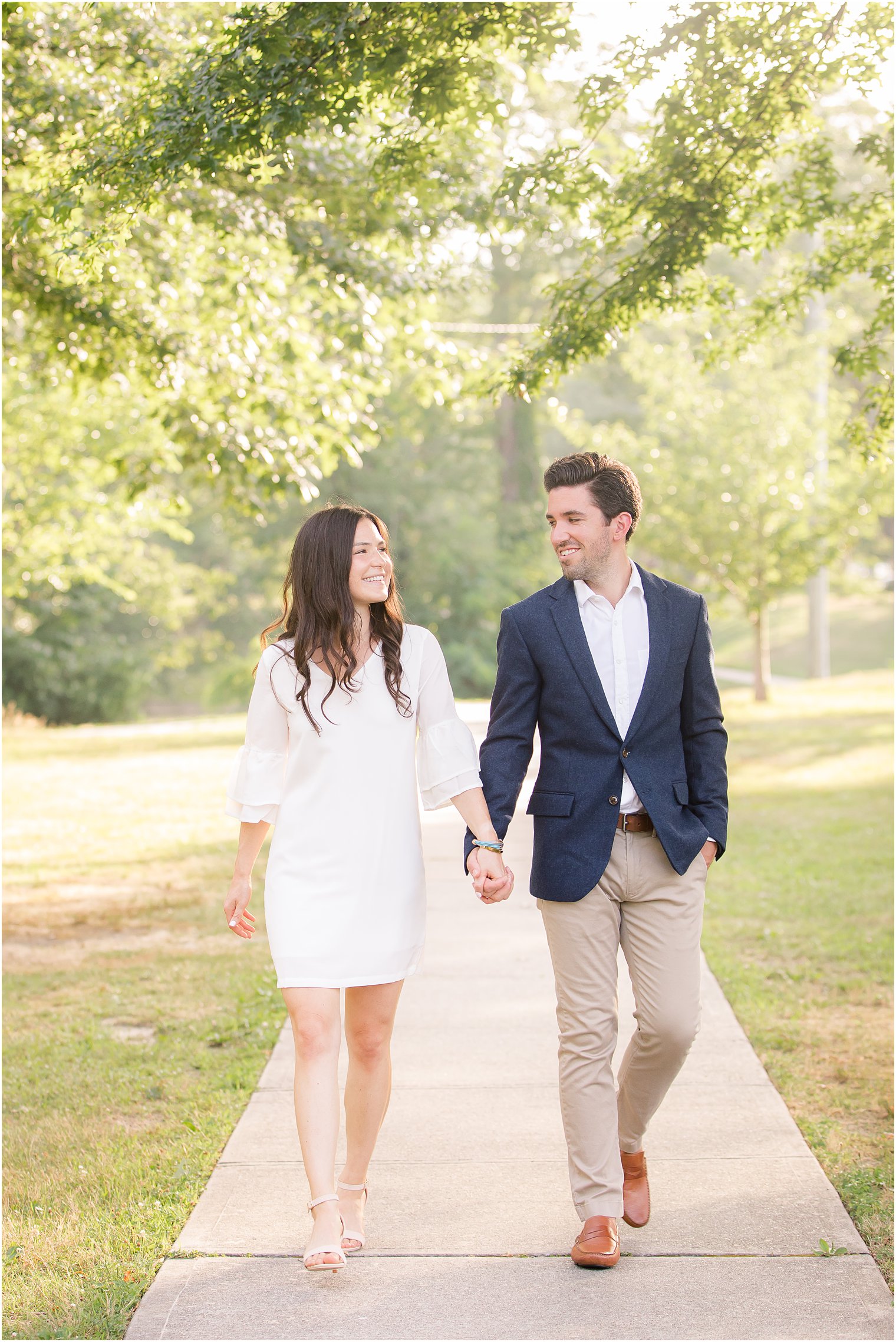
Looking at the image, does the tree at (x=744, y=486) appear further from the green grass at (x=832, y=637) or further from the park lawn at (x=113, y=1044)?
the park lawn at (x=113, y=1044)

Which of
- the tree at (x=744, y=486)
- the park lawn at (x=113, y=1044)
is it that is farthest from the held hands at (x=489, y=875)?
the tree at (x=744, y=486)

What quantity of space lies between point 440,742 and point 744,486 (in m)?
18.9

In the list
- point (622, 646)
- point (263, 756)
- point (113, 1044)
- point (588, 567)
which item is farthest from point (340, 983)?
point (113, 1044)

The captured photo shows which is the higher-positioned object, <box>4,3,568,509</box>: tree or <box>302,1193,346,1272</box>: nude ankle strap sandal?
<box>4,3,568,509</box>: tree

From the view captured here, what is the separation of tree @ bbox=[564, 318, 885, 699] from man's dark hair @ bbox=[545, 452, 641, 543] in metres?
18.1

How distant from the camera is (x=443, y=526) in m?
32.3

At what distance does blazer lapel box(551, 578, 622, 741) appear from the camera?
3807mm

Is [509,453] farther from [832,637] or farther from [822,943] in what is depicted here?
[822,943]

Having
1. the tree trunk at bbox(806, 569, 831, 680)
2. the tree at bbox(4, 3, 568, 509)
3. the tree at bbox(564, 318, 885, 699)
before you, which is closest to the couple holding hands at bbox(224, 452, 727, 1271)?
the tree at bbox(4, 3, 568, 509)

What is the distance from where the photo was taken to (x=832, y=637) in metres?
39.3

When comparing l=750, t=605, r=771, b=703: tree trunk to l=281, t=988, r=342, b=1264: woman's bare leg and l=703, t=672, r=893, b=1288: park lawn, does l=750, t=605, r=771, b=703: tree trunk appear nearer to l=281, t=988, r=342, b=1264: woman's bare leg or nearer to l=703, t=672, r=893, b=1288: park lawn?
l=703, t=672, r=893, b=1288: park lawn

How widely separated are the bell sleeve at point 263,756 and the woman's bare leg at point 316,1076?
1.69 ft

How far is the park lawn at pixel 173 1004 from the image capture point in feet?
13.4

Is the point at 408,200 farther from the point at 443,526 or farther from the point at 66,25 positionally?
the point at 443,526
